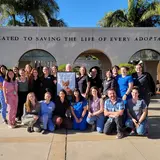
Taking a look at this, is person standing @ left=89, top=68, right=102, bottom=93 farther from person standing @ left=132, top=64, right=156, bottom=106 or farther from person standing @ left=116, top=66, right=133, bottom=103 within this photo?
person standing @ left=132, top=64, right=156, bottom=106

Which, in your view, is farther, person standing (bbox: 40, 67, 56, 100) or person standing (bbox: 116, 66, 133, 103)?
person standing (bbox: 40, 67, 56, 100)

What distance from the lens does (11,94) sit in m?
6.44

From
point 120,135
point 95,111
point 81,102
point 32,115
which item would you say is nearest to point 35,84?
point 32,115

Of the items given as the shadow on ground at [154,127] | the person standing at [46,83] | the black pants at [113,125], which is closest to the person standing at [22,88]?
the person standing at [46,83]

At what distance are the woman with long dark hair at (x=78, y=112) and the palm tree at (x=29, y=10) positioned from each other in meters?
13.6

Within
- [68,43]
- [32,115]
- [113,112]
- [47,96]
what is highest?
[68,43]

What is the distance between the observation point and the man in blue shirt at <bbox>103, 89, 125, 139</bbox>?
18.2 feet

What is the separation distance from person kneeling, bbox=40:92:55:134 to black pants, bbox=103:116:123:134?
4.33 feet

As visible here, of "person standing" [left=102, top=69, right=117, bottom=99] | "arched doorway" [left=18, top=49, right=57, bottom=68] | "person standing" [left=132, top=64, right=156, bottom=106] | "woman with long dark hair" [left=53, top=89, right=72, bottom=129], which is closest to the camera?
"woman with long dark hair" [left=53, top=89, right=72, bottom=129]

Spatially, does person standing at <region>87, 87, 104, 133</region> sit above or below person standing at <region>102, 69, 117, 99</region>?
below

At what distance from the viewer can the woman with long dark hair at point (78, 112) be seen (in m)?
6.21

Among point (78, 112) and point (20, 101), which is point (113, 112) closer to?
point (78, 112)

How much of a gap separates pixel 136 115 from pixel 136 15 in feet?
53.5

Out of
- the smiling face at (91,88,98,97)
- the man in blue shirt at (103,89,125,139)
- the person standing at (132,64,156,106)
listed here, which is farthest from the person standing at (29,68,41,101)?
the person standing at (132,64,156,106)
